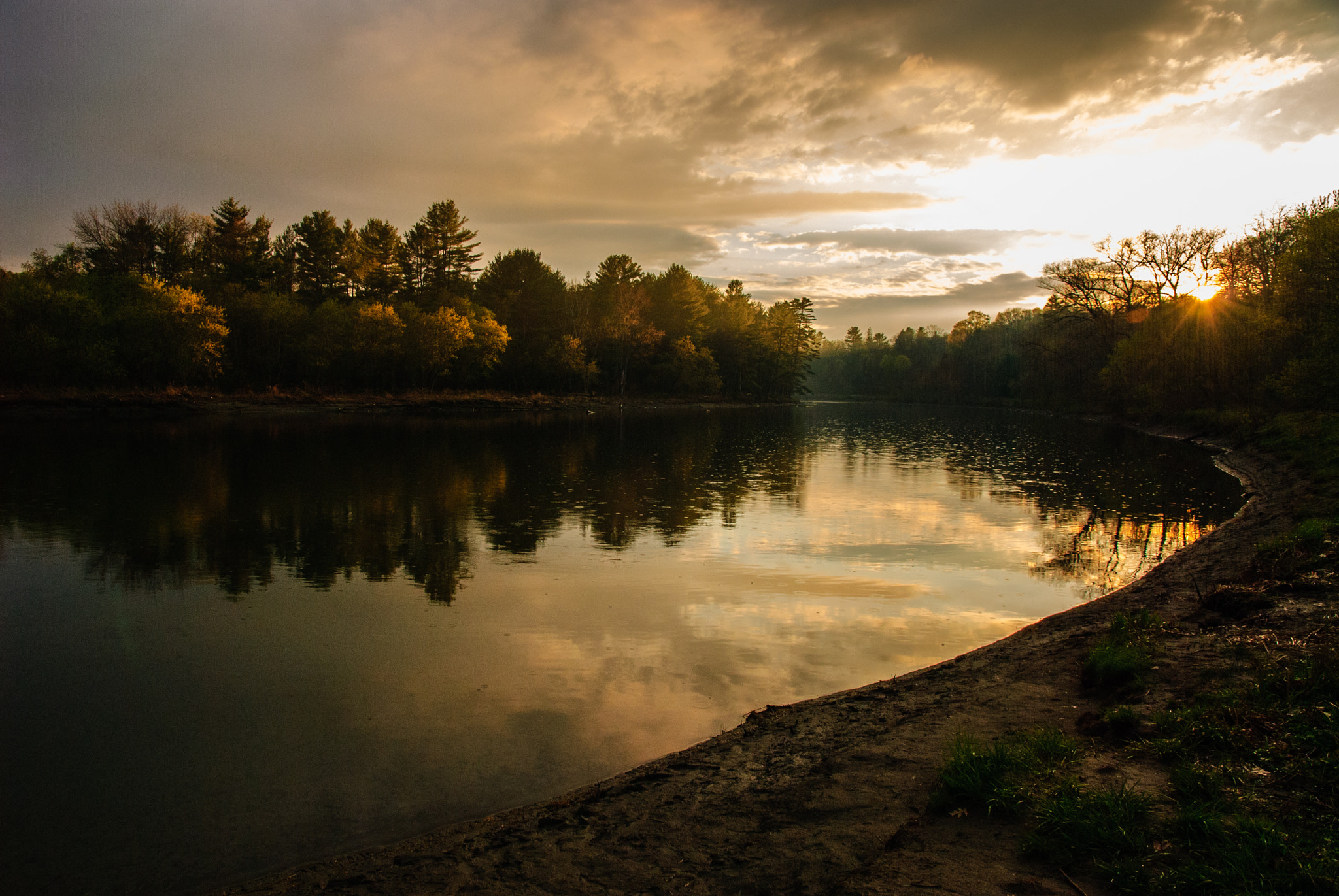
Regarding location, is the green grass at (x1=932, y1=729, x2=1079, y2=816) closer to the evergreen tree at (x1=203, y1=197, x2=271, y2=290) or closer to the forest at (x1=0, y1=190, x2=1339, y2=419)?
the forest at (x1=0, y1=190, x2=1339, y2=419)

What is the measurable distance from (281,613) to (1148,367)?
60.4m

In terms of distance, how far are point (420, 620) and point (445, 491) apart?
42.5ft

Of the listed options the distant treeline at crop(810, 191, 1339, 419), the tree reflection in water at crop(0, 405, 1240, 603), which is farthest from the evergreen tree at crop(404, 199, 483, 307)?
the distant treeline at crop(810, 191, 1339, 419)

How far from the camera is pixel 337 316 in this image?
65250mm

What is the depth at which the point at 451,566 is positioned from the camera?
14.3 meters

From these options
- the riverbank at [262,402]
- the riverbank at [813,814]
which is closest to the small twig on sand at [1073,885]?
the riverbank at [813,814]

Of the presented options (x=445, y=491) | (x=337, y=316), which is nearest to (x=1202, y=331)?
(x=445, y=491)

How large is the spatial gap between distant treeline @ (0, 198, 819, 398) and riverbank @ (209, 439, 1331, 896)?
197 ft

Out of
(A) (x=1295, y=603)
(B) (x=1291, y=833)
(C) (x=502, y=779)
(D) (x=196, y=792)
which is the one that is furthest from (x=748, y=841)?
(A) (x=1295, y=603)

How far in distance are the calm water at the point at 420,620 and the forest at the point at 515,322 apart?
2051cm

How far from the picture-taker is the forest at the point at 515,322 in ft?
137

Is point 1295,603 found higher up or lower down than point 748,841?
higher up

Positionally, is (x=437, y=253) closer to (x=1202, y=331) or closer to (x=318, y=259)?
(x=318, y=259)

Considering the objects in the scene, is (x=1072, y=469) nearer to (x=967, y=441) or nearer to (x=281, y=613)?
(x=967, y=441)
